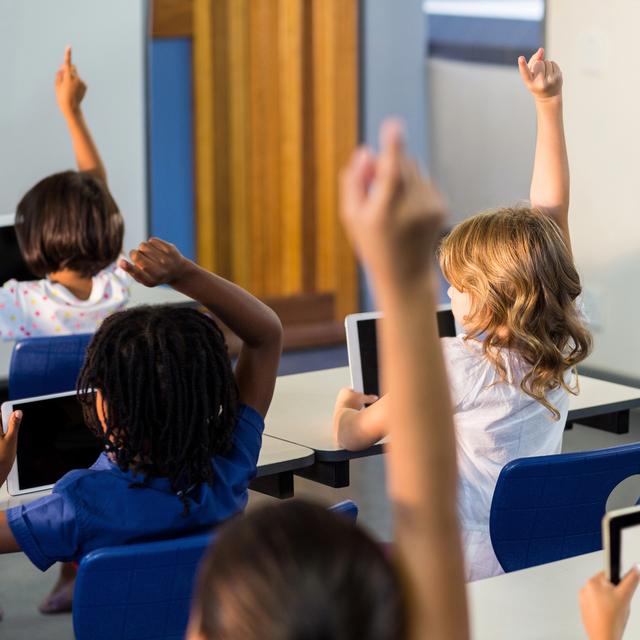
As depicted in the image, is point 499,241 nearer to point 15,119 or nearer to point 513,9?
point 15,119

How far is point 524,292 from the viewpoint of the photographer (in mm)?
2037

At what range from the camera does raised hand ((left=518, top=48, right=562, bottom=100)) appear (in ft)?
7.86

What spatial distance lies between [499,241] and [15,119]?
9.41 ft

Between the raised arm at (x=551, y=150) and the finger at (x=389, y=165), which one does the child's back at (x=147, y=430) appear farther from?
the raised arm at (x=551, y=150)

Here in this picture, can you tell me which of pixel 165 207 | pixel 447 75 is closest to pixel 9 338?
pixel 165 207

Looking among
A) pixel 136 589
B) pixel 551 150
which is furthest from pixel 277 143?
pixel 136 589

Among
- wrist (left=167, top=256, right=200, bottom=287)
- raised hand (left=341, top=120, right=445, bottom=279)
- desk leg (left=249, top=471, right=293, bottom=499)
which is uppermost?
raised hand (left=341, top=120, right=445, bottom=279)

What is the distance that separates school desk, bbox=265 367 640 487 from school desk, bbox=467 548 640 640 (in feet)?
2.47

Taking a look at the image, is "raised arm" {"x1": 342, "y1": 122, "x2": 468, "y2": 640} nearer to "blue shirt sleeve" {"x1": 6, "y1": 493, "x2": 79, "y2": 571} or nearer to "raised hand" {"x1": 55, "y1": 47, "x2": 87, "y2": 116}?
"blue shirt sleeve" {"x1": 6, "y1": 493, "x2": 79, "y2": 571}

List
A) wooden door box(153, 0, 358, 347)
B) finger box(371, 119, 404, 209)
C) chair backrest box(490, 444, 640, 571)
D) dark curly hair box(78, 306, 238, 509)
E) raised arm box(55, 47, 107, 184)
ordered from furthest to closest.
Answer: wooden door box(153, 0, 358, 347)
raised arm box(55, 47, 107, 184)
chair backrest box(490, 444, 640, 571)
dark curly hair box(78, 306, 238, 509)
finger box(371, 119, 404, 209)

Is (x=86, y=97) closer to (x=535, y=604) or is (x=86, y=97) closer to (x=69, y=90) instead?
(x=69, y=90)

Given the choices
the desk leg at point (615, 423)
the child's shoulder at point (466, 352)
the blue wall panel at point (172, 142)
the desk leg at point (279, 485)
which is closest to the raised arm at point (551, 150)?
the child's shoulder at point (466, 352)

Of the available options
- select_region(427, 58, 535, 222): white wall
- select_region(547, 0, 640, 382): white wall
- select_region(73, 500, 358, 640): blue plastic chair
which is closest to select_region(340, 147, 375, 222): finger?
select_region(73, 500, 358, 640): blue plastic chair

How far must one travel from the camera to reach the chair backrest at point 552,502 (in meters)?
1.83
